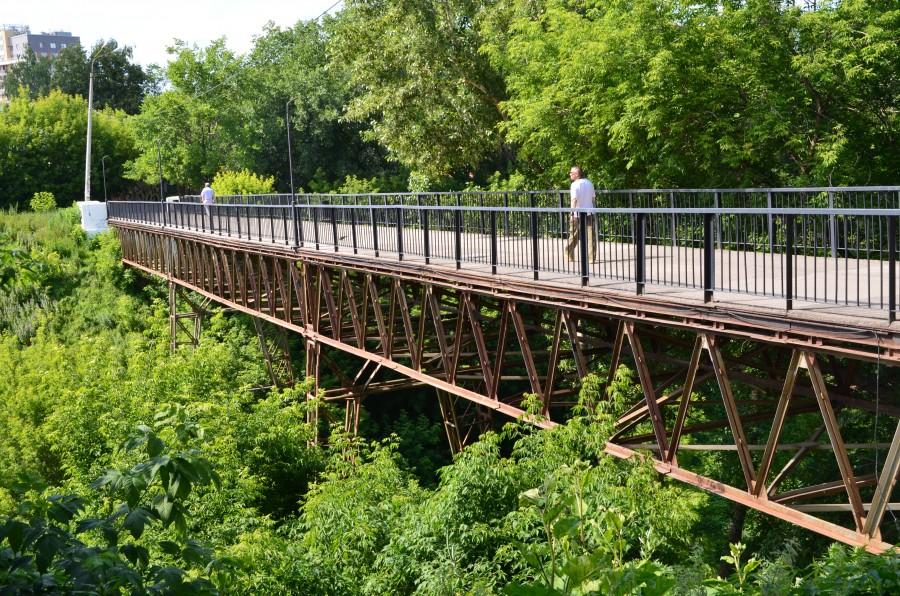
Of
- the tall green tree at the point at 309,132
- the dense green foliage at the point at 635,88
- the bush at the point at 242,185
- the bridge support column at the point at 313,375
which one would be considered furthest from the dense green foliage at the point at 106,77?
the bridge support column at the point at 313,375

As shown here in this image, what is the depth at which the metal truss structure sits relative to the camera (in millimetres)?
8727

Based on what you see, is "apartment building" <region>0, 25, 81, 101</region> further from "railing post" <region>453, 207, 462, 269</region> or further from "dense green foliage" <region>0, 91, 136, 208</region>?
"railing post" <region>453, 207, 462, 269</region>

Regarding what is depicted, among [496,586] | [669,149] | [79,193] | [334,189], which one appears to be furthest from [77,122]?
[496,586]

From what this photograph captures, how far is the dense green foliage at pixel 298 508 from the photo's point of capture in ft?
11.9

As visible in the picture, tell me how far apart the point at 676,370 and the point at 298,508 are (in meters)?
6.35

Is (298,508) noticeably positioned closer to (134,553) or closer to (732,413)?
(732,413)

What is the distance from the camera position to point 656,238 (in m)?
15.7

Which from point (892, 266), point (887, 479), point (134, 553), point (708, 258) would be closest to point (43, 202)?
point (708, 258)

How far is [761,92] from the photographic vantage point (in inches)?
756

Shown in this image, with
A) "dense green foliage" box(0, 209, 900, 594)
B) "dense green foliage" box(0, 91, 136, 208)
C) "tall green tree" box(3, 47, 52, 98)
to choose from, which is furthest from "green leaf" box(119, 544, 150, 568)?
"tall green tree" box(3, 47, 52, 98)

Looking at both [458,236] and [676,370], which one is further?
[676,370]

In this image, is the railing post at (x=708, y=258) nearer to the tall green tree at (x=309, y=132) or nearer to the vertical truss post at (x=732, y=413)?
the vertical truss post at (x=732, y=413)

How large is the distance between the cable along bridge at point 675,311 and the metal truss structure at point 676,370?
0.03 m

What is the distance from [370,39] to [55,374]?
557 inches
